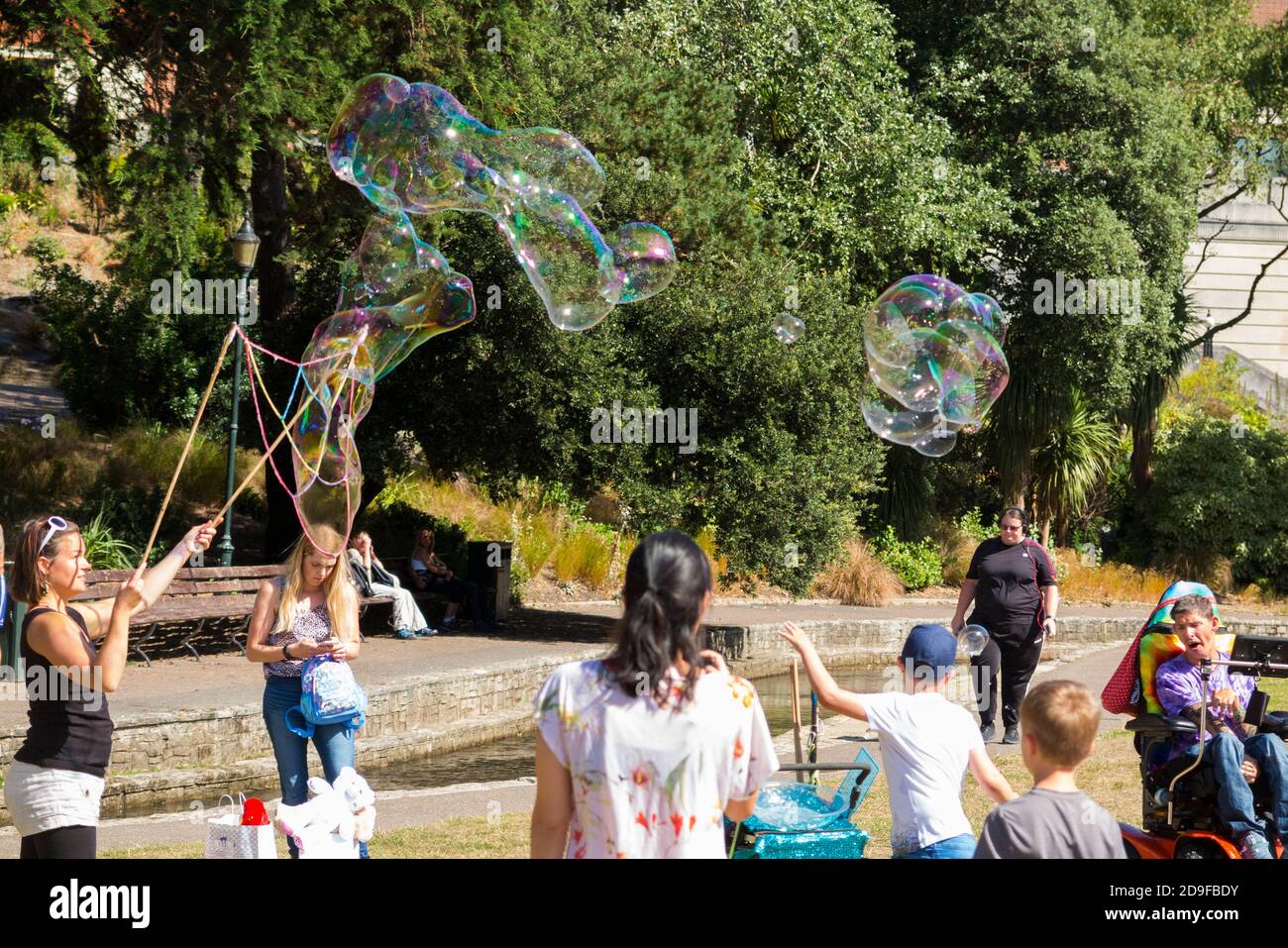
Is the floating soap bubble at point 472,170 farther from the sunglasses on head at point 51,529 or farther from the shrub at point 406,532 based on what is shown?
the shrub at point 406,532

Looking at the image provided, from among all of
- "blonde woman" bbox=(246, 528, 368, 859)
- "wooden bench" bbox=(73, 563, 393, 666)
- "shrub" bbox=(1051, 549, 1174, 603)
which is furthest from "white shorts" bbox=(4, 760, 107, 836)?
"shrub" bbox=(1051, 549, 1174, 603)

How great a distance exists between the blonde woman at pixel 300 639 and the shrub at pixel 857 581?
16.1 metres

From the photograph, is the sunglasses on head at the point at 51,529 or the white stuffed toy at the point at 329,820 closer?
the sunglasses on head at the point at 51,529

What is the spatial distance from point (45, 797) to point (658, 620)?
2452mm

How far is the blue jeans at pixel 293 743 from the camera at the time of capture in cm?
627

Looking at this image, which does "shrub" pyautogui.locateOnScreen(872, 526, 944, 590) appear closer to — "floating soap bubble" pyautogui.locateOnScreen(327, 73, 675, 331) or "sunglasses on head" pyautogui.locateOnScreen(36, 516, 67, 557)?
"floating soap bubble" pyautogui.locateOnScreen(327, 73, 675, 331)

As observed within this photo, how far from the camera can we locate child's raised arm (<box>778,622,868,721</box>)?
4.34 meters

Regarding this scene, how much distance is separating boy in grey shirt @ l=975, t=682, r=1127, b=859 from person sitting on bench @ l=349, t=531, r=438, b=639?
12314 millimetres

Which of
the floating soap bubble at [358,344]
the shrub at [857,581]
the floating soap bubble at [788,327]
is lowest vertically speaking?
the shrub at [857,581]

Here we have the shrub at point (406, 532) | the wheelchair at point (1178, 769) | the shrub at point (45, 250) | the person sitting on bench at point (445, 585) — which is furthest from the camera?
the shrub at point (45, 250)

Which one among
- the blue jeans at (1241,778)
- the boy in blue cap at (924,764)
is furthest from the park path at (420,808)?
the boy in blue cap at (924,764)

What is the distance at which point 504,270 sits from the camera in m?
15.9

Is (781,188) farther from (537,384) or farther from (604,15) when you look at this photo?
(537,384)
